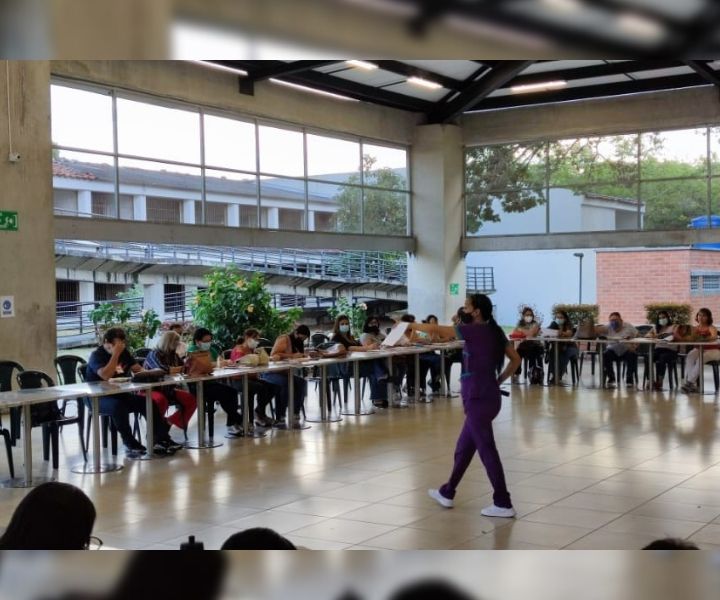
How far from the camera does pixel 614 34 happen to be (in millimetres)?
1010

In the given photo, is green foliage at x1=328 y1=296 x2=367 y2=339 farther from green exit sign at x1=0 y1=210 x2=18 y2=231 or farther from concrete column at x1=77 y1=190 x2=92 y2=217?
green exit sign at x1=0 y1=210 x2=18 y2=231

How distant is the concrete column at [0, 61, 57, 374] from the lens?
400 inches

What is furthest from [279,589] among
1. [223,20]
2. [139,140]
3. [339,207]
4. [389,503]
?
[339,207]

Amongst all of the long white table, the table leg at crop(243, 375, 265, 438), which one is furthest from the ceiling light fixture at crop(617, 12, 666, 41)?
the table leg at crop(243, 375, 265, 438)

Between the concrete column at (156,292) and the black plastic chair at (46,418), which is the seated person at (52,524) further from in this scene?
the concrete column at (156,292)

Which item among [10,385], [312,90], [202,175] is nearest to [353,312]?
[202,175]

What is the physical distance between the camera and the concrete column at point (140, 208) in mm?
12703

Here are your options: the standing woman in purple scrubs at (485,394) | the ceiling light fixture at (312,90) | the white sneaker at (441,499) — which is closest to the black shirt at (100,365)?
the white sneaker at (441,499)

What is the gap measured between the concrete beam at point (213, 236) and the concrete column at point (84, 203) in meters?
0.13

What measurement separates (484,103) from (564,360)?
21.4 ft

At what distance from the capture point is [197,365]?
833cm

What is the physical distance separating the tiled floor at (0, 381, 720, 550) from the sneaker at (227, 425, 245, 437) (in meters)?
0.30

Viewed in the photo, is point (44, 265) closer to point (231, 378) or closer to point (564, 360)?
point (231, 378)

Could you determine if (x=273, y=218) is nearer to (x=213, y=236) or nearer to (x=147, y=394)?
(x=213, y=236)
